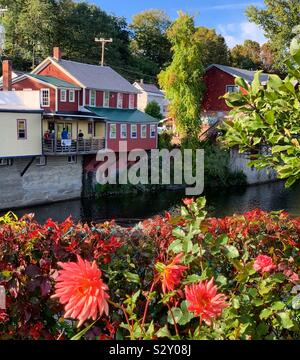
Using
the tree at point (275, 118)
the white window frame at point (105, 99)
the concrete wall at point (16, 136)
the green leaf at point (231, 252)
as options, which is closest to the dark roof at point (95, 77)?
the white window frame at point (105, 99)

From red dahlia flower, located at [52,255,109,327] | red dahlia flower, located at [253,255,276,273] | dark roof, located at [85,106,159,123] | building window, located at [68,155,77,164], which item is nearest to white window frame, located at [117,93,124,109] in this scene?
dark roof, located at [85,106,159,123]

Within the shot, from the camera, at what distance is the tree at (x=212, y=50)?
39559mm

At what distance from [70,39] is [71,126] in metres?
17.5

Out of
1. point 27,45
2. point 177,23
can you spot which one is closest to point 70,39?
point 27,45

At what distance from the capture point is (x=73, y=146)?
99.4 ft

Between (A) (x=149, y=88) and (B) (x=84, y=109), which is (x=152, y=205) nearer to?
(B) (x=84, y=109)

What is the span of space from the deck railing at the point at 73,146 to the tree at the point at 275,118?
26268mm

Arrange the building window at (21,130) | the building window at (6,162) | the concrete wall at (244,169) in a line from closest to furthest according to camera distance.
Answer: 1. the building window at (6,162)
2. the building window at (21,130)
3. the concrete wall at (244,169)

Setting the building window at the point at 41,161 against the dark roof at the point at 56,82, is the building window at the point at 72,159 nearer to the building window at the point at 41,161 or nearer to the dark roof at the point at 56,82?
the building window at the point at 41,161

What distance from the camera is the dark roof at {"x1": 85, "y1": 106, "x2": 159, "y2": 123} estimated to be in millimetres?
34875

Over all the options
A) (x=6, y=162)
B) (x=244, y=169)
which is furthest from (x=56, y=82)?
(x=244, y=169)

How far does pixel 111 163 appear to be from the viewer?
113 ft

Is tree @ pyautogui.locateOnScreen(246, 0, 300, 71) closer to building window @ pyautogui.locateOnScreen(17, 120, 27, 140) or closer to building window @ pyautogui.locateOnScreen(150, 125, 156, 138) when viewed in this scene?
building window @ pyautogui.locateOnScreen(150, 125, 156, 138)

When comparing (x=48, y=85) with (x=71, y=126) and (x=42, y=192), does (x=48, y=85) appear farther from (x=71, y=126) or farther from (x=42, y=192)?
(x=42, y=192)
